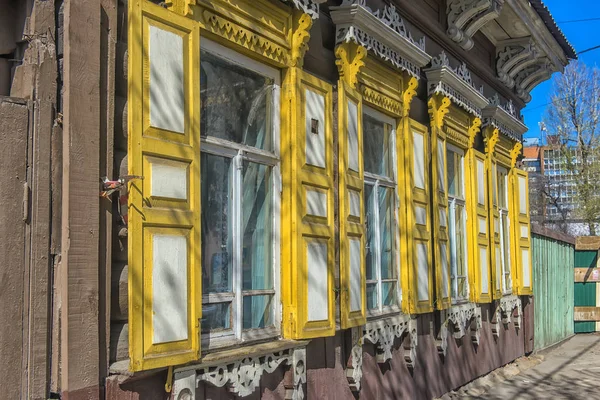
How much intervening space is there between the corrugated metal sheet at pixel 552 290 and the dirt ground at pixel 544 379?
0.50 m

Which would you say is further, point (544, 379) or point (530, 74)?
point (530, 74)

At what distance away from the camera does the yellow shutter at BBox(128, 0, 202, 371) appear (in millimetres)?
3623

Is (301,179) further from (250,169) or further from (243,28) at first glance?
(243,28)

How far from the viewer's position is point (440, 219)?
7938mm

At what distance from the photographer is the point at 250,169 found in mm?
4891

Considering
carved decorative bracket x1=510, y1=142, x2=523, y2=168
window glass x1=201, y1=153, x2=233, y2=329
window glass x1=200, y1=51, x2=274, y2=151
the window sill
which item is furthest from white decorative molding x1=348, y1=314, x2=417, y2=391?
carved decorative bracket x1=510, y1=142, x2=523, y2=168

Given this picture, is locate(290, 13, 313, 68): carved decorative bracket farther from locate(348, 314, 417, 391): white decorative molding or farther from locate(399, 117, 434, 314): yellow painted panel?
locate(348, 314, 417, 391): white decorative molding

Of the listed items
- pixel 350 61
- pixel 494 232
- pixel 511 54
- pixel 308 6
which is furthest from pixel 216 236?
pixel 511 54

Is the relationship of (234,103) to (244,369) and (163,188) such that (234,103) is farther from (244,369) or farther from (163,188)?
(244,369)

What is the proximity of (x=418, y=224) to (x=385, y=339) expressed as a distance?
134 centimetres

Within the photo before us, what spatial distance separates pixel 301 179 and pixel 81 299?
2125 mm

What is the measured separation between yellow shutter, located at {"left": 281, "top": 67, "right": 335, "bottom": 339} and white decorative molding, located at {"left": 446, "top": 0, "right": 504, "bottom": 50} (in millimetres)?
3625

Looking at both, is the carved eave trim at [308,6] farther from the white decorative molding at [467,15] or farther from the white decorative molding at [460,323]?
the white decorative molding at [460,323]

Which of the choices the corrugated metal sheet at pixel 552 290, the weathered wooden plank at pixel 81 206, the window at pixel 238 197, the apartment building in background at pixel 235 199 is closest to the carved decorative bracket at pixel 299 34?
the apartment building in background at pixel 235 199
